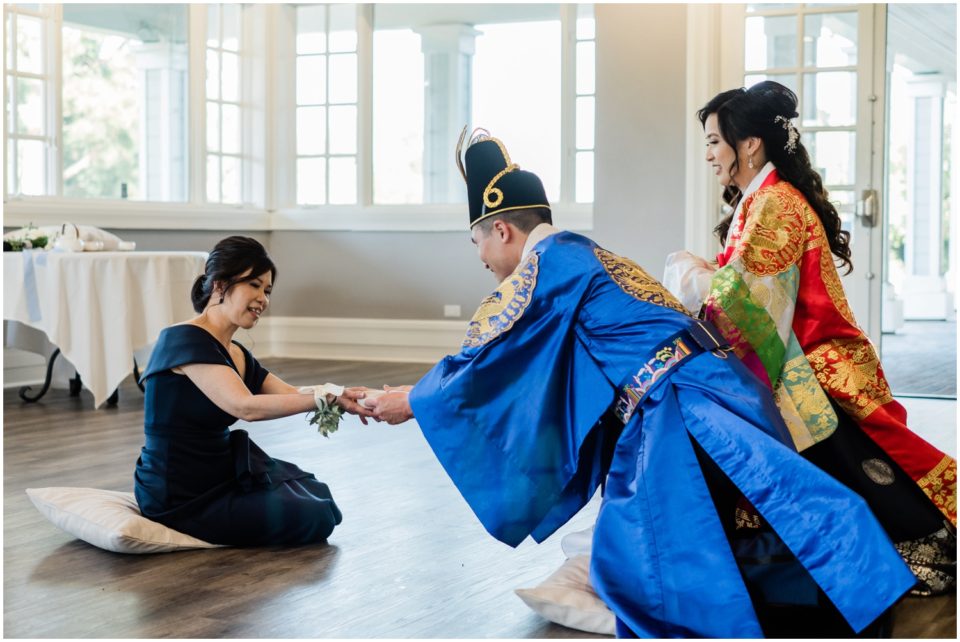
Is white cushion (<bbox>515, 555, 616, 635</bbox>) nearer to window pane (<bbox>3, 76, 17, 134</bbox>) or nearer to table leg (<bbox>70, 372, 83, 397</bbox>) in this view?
table leg (<bbox>70, 372, 83, 397</bbox>)

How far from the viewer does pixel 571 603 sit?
228cm

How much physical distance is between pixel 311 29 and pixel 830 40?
12.2 ft

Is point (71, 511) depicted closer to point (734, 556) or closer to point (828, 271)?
point (734, 556)

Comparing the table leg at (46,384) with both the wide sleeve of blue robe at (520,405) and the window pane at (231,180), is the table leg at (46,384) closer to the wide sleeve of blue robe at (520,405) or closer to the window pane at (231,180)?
the window pane at (231,180)

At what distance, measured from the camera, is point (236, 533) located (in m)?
2.87

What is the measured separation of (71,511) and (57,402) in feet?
9.28

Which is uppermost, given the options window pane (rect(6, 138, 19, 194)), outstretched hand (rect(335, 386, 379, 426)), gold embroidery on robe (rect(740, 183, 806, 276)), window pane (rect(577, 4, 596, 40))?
window pane (rect(577, 4, 596, 40))

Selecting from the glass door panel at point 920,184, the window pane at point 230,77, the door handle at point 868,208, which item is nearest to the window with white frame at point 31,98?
the window pane at point 230,77

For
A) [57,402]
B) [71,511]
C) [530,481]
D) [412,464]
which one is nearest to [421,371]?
[57,402]

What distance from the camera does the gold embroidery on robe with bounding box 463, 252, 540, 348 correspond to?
2.28 meters

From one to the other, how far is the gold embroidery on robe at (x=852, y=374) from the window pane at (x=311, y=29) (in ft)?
19.4

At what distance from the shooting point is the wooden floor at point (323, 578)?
2.28 meters

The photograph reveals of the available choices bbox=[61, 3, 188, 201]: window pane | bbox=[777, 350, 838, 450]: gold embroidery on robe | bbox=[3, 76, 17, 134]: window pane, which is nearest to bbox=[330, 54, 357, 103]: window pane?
bbox=[61, 3, 188, 201]: window pane

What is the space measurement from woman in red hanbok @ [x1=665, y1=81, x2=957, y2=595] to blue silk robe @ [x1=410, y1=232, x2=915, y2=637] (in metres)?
0.30
